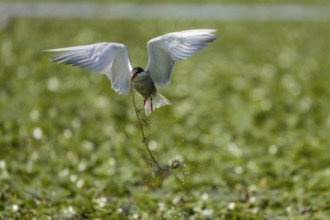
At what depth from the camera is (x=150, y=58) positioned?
12.8ft

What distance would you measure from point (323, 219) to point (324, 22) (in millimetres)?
8789

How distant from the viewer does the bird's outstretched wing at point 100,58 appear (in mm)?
3760

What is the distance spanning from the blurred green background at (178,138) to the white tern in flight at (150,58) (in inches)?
37.4

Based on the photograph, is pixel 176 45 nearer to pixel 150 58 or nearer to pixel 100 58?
pixel 150 58

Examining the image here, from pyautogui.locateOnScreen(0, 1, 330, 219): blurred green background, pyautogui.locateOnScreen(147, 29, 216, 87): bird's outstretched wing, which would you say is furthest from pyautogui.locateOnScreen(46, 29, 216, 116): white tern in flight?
pyautogui.locateOnScreen(0, 1, 330, 219): blurred green background

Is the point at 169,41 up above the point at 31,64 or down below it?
above

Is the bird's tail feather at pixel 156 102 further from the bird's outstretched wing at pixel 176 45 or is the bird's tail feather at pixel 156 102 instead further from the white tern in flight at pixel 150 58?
the bird's outstretched wing at pixel 176 45

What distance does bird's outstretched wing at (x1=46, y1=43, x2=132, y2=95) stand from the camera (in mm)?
3760

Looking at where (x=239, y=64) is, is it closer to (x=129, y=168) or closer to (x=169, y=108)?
(x=169, y=108)

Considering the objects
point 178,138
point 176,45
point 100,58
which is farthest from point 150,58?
point 178,138

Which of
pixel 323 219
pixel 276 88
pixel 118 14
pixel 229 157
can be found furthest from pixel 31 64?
pixel 323 219

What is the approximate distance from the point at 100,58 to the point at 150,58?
27cm

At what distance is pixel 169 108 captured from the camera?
774 centimetres

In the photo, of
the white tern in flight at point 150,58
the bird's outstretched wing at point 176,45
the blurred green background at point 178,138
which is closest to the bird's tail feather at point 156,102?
the white tern in flight at point 150,58
